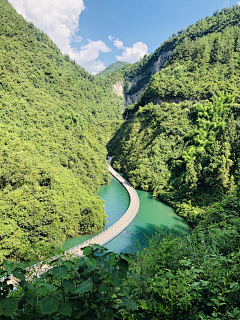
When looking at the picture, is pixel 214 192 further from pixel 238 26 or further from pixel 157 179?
pixel 238 26

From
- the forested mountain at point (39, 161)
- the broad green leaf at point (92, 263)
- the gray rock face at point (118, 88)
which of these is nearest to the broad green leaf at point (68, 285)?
the broad green leaf at point (92, 263)

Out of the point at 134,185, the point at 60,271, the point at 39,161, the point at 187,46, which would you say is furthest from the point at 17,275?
the point at 187,46

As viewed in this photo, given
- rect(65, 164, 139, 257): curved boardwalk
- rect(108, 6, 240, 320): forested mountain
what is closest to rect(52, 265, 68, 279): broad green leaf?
rect(108, 6, 240, 320): forested mountain

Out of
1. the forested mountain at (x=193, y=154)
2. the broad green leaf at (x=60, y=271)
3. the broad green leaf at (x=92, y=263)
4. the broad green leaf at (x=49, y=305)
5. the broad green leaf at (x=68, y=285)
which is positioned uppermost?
the forested mountain at (x=193, y=154)

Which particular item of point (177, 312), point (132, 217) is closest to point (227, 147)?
point (132, 217)

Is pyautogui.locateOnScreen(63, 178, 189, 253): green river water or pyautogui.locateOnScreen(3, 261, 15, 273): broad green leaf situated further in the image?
pyautogui.locateOnScreen(63, 178, 189, 253): green river water

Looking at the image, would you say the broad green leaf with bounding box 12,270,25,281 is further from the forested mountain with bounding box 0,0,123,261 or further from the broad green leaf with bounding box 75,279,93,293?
the forested mountain with bounding box 0,0,123,261

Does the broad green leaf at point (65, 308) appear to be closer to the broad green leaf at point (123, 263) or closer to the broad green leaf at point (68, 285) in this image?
the broad green leaf at point (68, 285)

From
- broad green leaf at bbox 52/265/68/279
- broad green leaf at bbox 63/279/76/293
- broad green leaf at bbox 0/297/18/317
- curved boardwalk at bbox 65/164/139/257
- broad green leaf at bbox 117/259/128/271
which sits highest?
broad green leaf at bbox 117/259/128/271
